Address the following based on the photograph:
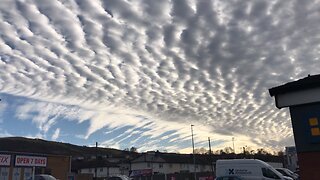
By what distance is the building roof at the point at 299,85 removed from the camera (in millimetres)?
12391

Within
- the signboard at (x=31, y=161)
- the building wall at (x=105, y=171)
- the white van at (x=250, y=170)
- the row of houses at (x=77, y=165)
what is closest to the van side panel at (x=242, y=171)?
the white van at (x=250, y=170)

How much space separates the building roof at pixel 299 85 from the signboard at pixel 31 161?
35635 mm

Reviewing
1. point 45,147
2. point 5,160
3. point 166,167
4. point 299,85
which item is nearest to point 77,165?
point 166,167

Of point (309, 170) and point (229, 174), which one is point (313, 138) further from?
point (229, 174)

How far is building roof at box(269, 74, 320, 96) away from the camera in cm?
1239

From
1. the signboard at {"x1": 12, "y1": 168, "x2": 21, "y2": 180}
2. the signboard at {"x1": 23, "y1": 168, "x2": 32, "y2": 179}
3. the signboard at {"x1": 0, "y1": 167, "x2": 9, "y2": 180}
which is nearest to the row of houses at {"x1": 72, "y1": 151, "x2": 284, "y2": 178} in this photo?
the signboard at {"x1": 23, "y1": 168, "x2": 32, "y2": 179}

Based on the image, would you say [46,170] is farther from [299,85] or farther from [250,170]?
[299,85]

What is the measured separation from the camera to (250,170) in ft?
88.1

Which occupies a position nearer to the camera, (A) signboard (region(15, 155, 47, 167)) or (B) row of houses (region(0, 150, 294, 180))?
(B) row of houses (region(0, 150, 294, 180))

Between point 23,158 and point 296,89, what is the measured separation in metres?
36.6

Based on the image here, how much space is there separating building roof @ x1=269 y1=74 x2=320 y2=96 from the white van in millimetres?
14357

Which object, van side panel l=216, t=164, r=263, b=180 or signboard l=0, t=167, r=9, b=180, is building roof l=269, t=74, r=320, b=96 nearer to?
van side panel l=216, t=164, r=263, b=180

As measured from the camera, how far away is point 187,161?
4131 inches

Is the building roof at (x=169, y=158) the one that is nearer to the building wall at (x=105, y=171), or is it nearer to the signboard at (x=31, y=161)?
the building wall at (x=105, y=171)
